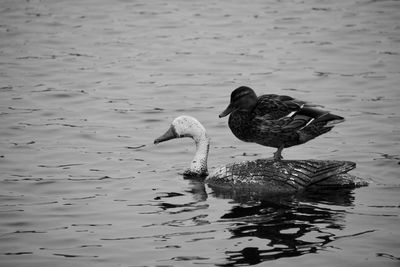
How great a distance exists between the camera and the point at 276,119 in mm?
10336

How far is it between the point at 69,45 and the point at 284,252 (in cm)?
1217

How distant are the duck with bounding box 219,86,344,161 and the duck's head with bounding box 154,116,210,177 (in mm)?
936

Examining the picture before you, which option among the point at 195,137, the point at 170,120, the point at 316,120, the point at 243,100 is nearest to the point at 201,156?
the point at 195,137

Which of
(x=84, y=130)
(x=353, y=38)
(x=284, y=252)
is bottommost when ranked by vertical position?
(x=284, y=252)

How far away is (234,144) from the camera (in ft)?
42.8

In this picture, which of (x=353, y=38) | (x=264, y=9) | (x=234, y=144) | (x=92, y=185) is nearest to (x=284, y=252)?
(x=92, y=185)

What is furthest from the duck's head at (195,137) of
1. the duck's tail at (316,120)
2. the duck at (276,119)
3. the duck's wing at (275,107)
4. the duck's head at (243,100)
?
the duck's tail at (316,120)

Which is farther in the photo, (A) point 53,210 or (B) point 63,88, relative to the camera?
(B) point 63,88

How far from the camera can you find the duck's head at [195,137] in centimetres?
1134

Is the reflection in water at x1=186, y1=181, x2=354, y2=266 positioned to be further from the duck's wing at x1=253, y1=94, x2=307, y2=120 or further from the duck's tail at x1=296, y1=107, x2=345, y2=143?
the duck's wing at x1=253, y1=94, x2=307, y2=120

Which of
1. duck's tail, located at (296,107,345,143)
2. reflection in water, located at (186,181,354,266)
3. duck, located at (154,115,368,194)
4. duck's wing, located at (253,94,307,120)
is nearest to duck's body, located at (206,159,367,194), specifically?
duck, located at (154,115,368,194)

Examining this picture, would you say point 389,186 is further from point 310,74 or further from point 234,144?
point 310,74

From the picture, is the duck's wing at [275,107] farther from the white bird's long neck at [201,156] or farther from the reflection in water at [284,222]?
the white bird's long neck at [201,156]

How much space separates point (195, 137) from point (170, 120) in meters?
2.72
